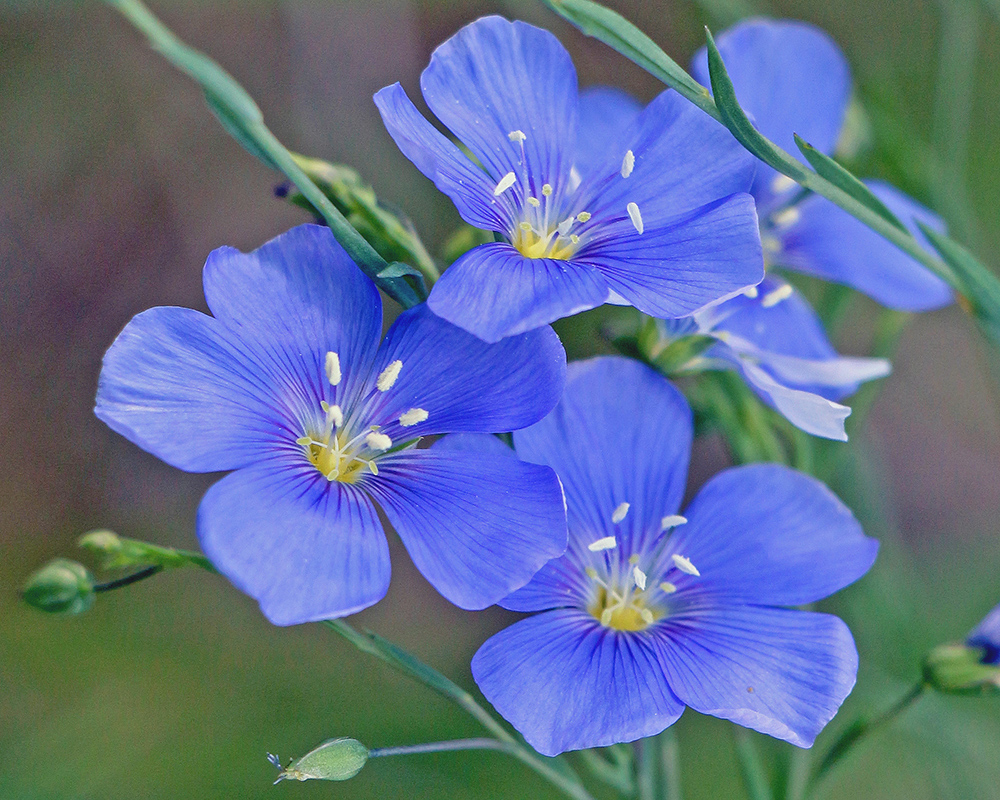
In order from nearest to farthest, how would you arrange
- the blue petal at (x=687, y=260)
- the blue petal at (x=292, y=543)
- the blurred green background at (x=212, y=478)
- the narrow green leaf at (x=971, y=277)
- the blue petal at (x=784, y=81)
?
the blue petal at (x=292, y=543) → the blue petal at (x=687, y=260) → the narrow green leaf at (x=971, y=277) → the blue petal at (x=784, y=81) → the blurred green background at (x=212, y=478)

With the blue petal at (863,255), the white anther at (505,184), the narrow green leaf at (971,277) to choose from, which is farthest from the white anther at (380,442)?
the blue petal at (863,255)

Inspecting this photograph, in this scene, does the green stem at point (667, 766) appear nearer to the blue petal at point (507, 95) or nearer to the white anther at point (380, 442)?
the white anther at point (380, 442)

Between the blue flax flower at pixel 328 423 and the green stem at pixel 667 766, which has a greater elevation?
the blue flax flower at pixel 328 423

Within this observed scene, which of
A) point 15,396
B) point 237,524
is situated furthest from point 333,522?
point 15,396

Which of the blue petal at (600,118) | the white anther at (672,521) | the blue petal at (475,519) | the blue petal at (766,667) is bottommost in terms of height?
the blue petal at (766,667)

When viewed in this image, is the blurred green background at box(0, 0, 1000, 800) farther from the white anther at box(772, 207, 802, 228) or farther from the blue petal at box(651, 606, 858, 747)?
the blue petal at box(651, 606, 858, 747)

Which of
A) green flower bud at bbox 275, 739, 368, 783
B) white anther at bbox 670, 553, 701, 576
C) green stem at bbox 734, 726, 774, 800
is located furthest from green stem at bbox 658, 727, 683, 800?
green flower bud at bbox 275, 739, 368, 783

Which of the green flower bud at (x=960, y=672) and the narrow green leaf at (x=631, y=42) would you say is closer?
the narrow green leaf at (x=631, y=42)

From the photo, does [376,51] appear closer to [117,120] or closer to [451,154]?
[117,120]
